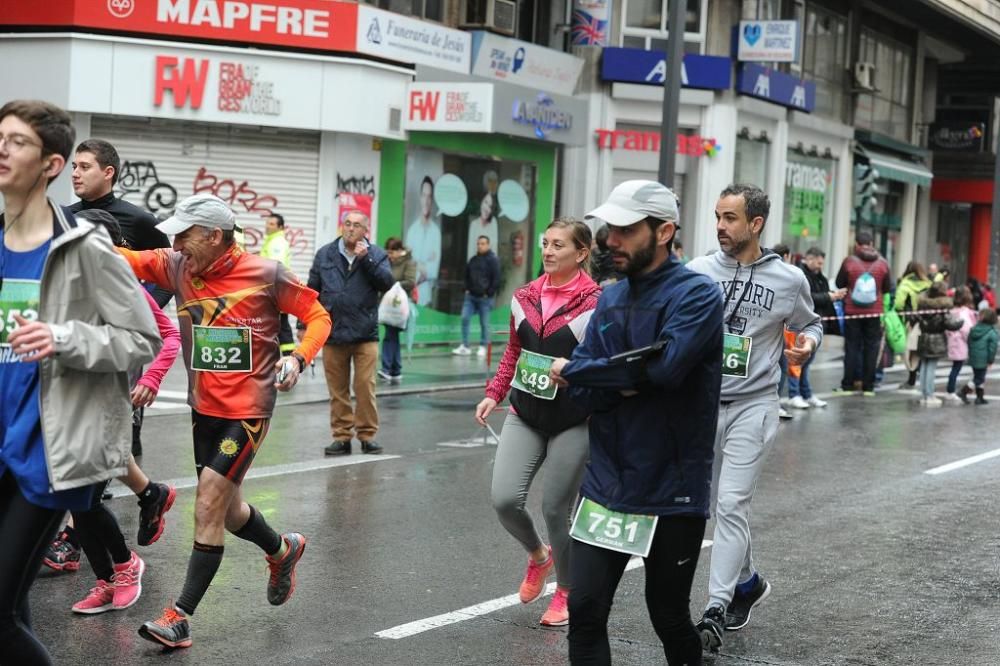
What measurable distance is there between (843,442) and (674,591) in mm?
9163

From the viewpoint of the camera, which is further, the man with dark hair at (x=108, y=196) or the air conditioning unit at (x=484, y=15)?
the air conditioning unit at (x=484, y=15)

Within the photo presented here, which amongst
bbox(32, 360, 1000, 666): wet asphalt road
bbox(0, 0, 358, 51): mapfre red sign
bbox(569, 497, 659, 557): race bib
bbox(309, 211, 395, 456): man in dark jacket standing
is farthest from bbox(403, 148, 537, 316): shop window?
bbox(569, 497, 659, 557): race bib

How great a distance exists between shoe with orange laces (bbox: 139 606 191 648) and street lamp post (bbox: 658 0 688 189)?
14.0 metres

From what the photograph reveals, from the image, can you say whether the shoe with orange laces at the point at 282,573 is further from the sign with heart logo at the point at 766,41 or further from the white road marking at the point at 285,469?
the sign with heart logo at the point at 766,41

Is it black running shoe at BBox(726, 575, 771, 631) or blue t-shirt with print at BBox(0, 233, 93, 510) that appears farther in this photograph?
black running shoe at BBox(726, 575, 771, 631)

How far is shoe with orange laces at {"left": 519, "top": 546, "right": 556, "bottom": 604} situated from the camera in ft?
22.1

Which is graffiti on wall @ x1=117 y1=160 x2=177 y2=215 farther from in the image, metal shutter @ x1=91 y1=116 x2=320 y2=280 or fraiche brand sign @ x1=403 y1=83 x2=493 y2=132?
fraiche brand sign @ x1=403 y1=83 x2=493 y2=132

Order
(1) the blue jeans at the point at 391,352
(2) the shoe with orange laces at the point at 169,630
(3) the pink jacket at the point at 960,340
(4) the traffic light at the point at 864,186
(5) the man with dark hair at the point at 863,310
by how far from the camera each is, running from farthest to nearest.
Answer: (4) the traffic light at the point at 864,186 → (5) the man with dark hair at the point at 863,310 → (3) the pink jacket at the point at 960,340 → (1) the blue jeans at the point at 391,352 → (2) the shoe with orange laces at the point at 169,630

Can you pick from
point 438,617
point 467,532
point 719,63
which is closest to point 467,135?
point 719,63

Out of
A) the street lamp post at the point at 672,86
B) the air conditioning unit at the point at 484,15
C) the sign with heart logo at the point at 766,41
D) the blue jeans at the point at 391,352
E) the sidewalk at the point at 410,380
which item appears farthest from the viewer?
the sign with heart logo at the point at 766,41

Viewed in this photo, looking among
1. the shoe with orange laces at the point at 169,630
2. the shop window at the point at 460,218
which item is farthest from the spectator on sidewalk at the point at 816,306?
the shoe with orange laces at the point at 169,630

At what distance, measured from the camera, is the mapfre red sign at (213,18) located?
1952cm

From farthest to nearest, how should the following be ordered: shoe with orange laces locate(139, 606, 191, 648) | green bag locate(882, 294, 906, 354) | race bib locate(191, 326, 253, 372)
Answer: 1. green bag locate(882, 294, 906, 354)
2. race bib locate(191, 326, 253, 372)
3. shoe with orange laces locate(139, 606, 191, 648)

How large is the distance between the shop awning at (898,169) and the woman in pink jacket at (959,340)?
16.7 meters
